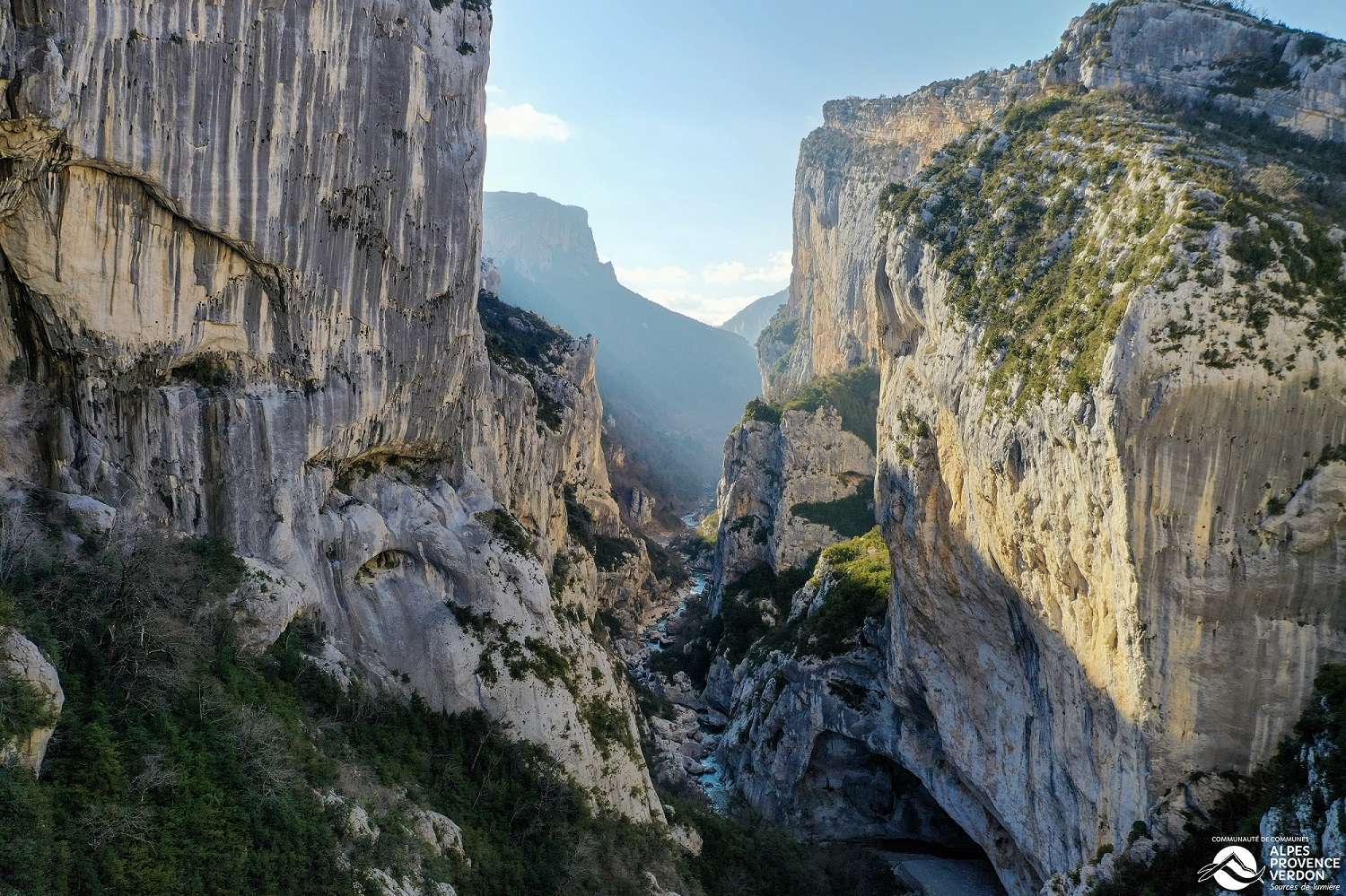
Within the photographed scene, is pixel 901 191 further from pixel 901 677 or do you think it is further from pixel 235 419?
pixel 235 419

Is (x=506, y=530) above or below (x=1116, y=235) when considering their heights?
below

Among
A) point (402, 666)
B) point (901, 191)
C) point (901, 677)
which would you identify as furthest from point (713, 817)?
point (901, 191)

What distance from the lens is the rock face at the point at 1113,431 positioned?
19.7 meters

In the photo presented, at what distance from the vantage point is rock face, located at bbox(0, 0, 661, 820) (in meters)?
17.8

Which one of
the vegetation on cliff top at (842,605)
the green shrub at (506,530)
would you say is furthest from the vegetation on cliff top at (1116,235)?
the green shrub at (506,530)

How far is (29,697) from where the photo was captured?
12.1 metres

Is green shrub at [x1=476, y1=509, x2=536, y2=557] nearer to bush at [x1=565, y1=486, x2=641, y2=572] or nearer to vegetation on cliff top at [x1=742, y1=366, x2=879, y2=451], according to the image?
bush at [x1=565, y1=486, x2=641, y2=572]

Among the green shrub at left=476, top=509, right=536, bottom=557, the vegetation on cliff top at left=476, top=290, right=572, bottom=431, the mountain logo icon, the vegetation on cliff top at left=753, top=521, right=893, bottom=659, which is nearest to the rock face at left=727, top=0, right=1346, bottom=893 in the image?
the mountain logo icon

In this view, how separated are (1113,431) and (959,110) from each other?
74355mm

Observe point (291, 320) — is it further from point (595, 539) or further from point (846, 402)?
point (846, 402)

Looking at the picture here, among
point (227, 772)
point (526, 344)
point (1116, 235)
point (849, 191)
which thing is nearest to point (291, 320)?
point (227, 772)

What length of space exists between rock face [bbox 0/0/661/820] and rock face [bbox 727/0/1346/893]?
1318cm

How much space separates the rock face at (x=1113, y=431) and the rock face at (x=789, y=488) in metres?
28.4

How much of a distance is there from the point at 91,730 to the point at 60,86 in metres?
11.7
